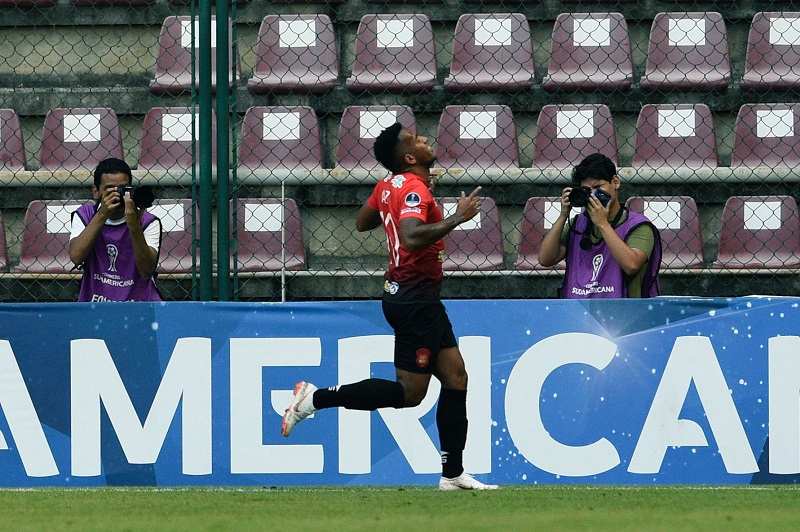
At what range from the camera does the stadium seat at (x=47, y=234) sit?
6.52 metres

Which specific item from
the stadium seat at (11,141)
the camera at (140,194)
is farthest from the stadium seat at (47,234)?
the camera at (140,194)

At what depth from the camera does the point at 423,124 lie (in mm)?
7016

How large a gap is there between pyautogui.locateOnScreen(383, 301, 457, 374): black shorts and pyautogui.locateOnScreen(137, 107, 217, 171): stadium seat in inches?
101

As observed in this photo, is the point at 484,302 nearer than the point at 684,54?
Yes

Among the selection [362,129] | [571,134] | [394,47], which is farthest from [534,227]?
[394,47]

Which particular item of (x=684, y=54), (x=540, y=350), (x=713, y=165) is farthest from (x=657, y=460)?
(x=684, y=54)

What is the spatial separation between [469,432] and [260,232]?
1893 mm

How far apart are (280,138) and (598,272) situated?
222 centimetres

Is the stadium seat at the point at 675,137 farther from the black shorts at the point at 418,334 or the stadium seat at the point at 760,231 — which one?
the black shorts at the point at 418,334

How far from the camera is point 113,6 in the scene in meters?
7.35

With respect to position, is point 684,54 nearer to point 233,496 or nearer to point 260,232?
point 260,232

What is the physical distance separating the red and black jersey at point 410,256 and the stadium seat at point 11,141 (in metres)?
3.13

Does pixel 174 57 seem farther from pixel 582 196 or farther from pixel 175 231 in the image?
pixel 582 196

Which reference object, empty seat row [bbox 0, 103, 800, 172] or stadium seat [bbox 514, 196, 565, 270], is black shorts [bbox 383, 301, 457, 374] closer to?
stadium seat [bbox 514, 196, 565, 270]
